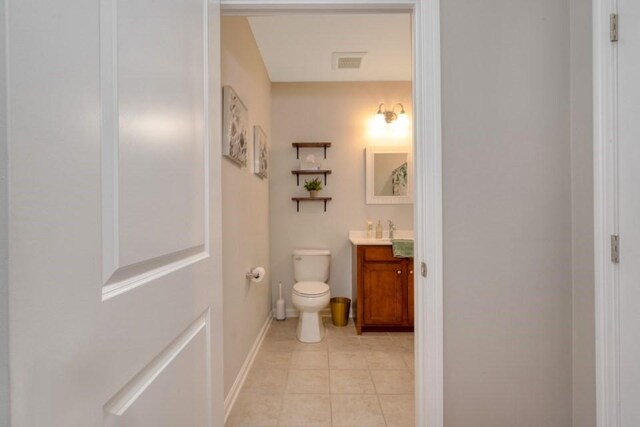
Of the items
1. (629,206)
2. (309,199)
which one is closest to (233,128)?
(309,199)

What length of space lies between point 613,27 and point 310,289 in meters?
2.35

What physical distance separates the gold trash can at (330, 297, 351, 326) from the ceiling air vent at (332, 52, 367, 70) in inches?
90.6

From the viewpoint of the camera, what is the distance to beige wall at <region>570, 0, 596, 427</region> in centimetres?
115

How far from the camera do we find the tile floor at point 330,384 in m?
1.72

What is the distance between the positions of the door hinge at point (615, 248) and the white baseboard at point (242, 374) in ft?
5.99

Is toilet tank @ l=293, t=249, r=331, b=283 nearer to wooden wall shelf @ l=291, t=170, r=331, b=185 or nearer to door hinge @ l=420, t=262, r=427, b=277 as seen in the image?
wooden wall shelf @ l=291, t=170, r=331, b=185

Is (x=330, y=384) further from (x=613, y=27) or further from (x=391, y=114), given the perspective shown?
(x=391, y=114)

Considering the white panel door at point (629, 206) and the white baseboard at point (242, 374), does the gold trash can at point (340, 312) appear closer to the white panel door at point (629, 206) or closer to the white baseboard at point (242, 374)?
the white baseboard at point (242, 374)

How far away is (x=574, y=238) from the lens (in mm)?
1230

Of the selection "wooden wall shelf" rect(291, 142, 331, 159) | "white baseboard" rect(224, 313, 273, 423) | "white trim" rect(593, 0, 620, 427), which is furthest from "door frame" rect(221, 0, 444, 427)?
"wooden wall shelf" rect(291, 142, 331, 159)

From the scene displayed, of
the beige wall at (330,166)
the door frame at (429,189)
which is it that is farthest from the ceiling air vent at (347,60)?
the door frame at (429,189)

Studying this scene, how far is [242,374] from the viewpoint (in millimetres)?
2059

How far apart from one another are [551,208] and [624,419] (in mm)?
713

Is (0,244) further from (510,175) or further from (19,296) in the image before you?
(510,175)
